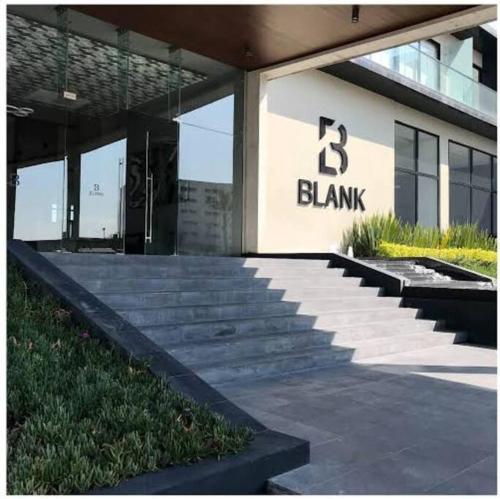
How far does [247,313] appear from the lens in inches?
289

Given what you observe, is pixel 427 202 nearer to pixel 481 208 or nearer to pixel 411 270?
pixel 481 208

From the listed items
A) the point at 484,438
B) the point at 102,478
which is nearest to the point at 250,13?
the point at 484,438

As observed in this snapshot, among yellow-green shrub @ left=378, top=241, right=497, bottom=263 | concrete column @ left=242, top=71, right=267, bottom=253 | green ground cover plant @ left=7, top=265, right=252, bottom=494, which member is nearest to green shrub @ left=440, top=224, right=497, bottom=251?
yellow-green shrub @ left=378, top=241, right=497, bottom=263

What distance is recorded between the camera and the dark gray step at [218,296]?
6637 millimetres

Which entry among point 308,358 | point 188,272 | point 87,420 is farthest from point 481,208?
point 87,420

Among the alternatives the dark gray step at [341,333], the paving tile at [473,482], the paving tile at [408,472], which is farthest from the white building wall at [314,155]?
the paving tile at [473,482]

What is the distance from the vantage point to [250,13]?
862cm

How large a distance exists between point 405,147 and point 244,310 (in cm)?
1138

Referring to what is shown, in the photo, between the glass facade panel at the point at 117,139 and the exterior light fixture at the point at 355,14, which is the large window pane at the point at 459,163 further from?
the exterior light fixture at the point at 355,14

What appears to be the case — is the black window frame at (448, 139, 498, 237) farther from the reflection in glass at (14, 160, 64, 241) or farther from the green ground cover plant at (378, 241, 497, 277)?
the reflection in glass at (14, 160, 64, 241)

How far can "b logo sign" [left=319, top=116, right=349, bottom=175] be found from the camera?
13.8 metres

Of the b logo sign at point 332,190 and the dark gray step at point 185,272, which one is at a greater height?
the b logo sign at point 332,190

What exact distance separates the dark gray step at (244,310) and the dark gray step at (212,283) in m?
0.61

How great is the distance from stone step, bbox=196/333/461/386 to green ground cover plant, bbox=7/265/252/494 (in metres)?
1.57
